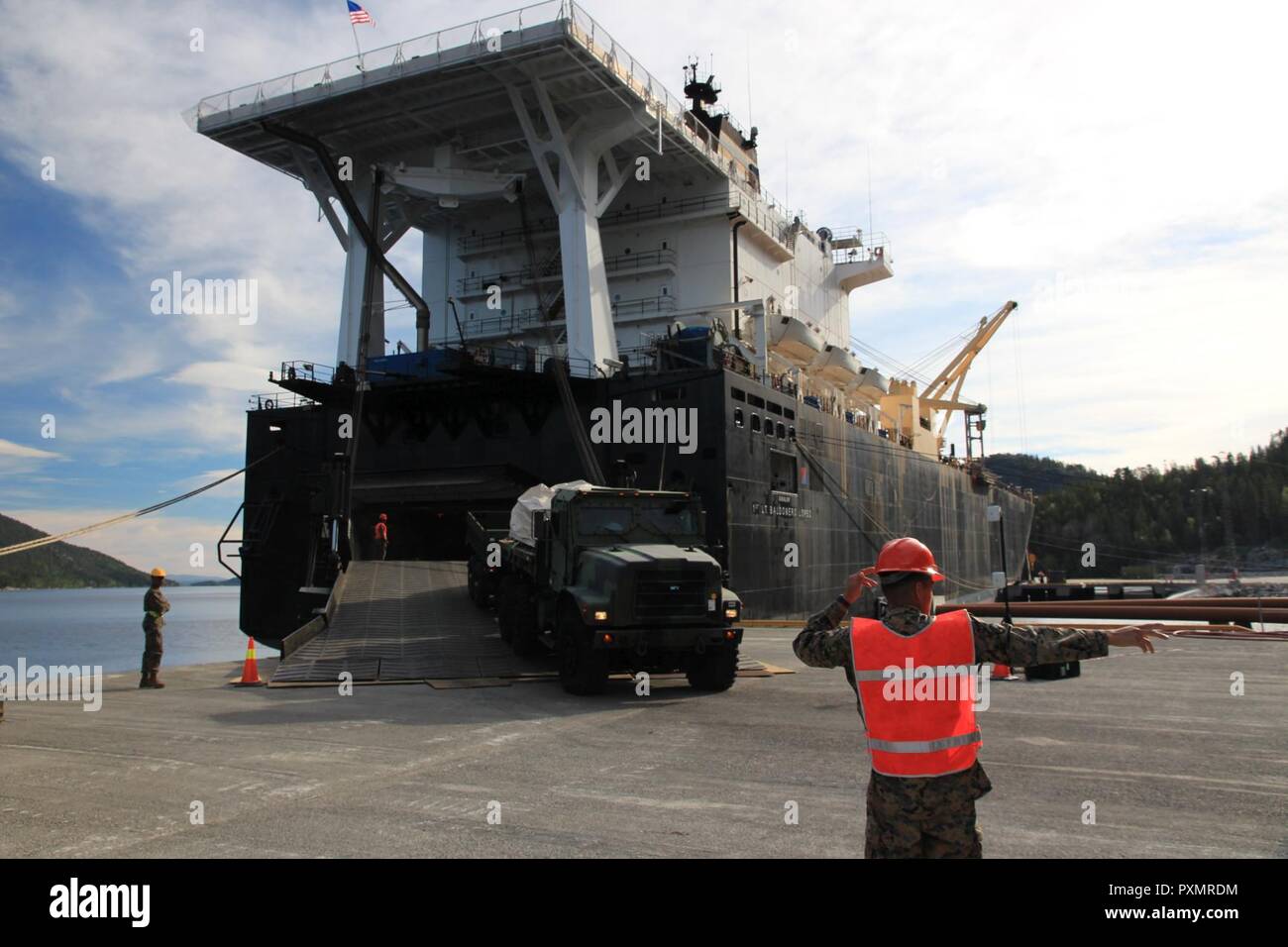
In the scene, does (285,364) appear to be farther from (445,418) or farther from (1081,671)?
(1081,671)

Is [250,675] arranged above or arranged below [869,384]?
below

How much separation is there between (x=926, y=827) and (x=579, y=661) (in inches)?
350

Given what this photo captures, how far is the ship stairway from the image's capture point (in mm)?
13547

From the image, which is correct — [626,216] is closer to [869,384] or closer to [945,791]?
[869,384]

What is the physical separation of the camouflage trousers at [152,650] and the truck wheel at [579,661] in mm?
6105

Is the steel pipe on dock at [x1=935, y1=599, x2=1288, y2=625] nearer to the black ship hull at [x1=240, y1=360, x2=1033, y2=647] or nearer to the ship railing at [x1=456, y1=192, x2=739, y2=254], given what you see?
the black ship hull at [x1=240, y1=360, x2=1033, y2=647]

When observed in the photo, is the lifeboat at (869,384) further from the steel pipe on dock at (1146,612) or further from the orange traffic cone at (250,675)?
the orange traffic cone at (250,675)

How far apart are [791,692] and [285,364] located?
64.2 feet

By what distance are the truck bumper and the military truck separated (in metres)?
Answer: 0.01

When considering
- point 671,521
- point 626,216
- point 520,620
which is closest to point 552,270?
point 626,216

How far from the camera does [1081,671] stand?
13477mm

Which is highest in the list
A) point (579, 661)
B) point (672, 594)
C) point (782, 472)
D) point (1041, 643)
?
point (782, 472)

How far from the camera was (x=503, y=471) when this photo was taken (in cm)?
2472
